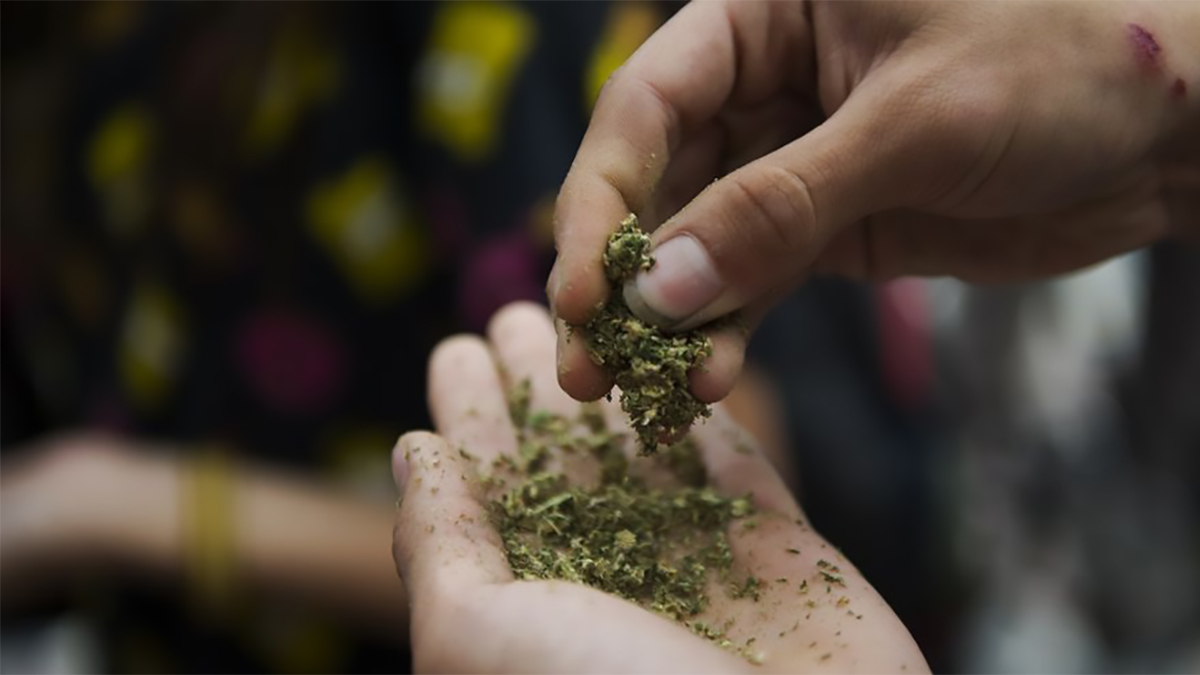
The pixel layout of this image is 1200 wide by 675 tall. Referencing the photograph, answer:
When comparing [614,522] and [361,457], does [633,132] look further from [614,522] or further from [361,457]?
[361,457]

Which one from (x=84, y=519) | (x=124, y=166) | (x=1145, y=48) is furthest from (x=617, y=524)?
(x=124, y=166)

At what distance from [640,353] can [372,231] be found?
30.9 inches

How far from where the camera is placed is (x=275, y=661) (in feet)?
5.32

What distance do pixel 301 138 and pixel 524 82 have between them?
0.40m

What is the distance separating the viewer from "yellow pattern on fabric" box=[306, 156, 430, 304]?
1.57 meters

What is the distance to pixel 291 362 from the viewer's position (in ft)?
5.31

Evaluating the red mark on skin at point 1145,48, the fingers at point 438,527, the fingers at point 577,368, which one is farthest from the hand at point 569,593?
the red mark on skin at point 1145,48

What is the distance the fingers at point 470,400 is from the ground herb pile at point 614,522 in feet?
0.08

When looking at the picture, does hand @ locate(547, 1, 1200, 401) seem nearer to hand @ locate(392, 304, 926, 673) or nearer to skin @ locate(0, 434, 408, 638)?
hand @ locate(392, 304, 926, 673)

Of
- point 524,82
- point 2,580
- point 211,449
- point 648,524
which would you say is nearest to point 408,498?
point 648,524

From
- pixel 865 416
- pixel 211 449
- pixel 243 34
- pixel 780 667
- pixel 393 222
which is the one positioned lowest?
pixel 780 667

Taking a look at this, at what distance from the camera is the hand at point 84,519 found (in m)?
1.55

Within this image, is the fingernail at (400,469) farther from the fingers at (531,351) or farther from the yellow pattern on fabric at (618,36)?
the yellow pattern on fabric at (618,36)

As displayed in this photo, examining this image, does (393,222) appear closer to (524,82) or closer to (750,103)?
(524,82)
